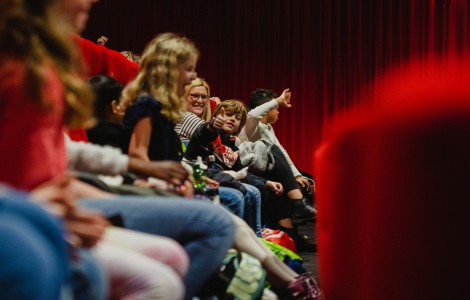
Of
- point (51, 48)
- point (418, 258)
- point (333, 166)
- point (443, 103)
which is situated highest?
point (51, 48)

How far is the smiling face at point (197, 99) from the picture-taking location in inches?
165

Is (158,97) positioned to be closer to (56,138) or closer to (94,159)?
(94,159)

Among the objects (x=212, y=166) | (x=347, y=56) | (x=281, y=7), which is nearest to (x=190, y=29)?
(x=281, y=7)

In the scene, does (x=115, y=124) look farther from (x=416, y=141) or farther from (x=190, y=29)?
(x=190, y=29)

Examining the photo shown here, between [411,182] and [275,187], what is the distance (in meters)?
3.48

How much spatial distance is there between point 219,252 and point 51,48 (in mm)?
737

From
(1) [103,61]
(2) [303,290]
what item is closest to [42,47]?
(2) [303,290]

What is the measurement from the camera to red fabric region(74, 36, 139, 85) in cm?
319

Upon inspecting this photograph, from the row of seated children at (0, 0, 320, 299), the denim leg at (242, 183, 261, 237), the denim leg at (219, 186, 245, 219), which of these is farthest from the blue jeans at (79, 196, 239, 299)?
the denim leg at (242, 183, 261, 237)

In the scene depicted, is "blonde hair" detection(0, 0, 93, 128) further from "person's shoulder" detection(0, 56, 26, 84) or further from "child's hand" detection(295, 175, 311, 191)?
"child's hand" detection(295, 175, 311, 191)

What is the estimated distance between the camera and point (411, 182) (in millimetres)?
1324

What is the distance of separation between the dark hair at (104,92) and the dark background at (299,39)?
630cm

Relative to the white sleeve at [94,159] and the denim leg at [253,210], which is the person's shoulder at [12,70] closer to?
the white sleeve at [94,159]

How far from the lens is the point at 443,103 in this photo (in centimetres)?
128
